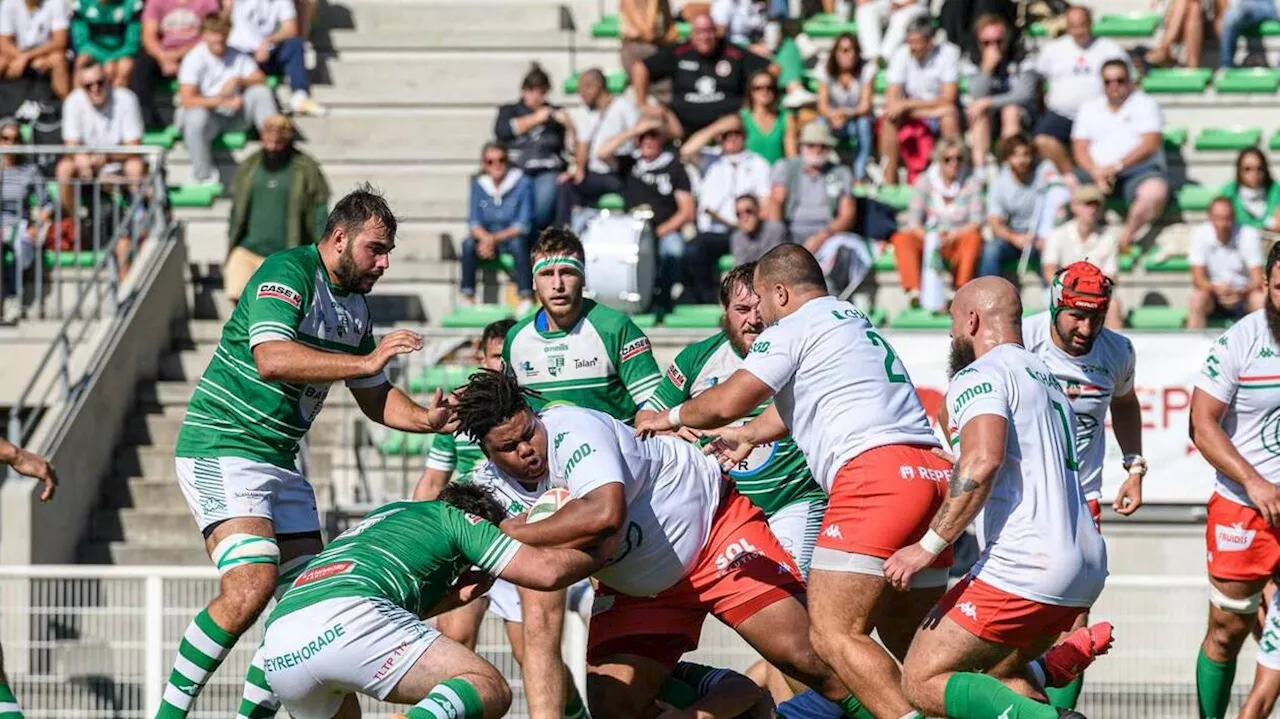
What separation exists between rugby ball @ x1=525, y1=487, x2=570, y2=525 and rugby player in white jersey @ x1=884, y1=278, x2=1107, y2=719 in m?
1.30

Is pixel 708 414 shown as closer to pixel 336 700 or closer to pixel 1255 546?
pixel 336 700

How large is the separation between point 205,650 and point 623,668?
181 cm

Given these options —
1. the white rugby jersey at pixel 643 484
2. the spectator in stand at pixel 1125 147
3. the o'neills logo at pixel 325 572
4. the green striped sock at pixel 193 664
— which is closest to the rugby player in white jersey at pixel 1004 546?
the white rugby jersey at pixel 643 484

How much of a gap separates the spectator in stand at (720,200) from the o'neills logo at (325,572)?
28.6 ft

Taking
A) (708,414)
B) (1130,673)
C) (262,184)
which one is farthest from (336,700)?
(262,184)

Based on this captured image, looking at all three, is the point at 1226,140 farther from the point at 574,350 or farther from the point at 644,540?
the point at 644,540

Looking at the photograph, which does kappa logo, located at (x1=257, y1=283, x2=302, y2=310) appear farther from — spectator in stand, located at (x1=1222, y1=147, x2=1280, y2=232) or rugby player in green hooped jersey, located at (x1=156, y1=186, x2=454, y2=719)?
spectator in stand, located at (x1=1222, y1=147, x2=1280, y2=232)

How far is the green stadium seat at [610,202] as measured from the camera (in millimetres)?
16922

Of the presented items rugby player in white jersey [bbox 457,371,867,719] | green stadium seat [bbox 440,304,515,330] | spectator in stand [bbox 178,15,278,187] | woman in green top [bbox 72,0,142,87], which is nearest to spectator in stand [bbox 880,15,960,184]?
green stadium seat [bbox 440,304,515,330]

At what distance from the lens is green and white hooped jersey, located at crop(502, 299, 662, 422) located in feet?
33.0

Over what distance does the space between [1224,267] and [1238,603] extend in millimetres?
6141

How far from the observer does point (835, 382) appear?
27.1 feet

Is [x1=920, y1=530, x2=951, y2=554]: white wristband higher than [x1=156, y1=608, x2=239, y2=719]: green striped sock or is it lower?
higher

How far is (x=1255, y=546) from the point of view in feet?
32.6
